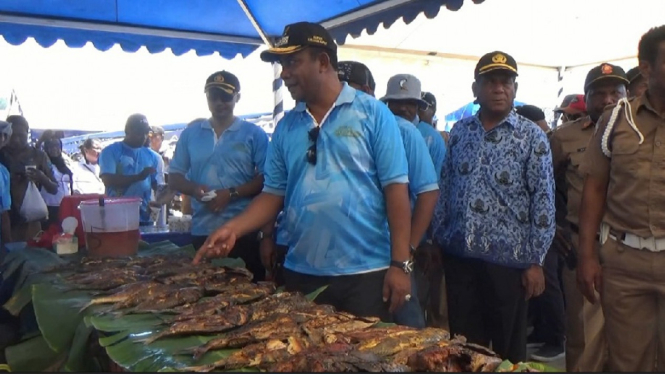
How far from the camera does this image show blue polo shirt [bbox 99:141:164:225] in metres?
6.27

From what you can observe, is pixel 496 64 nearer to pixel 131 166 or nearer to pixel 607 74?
pixel 607 74

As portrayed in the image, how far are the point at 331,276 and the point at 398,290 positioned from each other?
328 millimetres

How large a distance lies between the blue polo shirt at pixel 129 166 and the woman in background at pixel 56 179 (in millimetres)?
678

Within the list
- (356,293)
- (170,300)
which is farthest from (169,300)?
(356,293)

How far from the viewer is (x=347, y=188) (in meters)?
2.72

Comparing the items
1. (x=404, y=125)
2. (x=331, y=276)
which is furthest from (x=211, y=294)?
(x=404, y=125)

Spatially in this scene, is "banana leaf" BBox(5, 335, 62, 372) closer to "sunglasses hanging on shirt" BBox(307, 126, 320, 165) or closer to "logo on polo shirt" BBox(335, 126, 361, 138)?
"sunglasses hanging on shirt" BBox(307, 126, 320, 165)

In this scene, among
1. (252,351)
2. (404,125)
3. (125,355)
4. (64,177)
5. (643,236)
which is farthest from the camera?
(64,177)

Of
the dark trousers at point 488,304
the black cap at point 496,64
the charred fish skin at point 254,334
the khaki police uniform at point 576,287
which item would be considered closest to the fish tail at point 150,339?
the charred fish skin at point 254,334

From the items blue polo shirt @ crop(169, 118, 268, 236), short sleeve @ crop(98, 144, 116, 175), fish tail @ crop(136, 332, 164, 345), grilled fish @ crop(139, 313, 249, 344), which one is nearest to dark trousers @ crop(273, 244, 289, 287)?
blue polo shirt @ crop(169, 118, 268, 236)

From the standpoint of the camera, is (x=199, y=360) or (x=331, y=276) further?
(x=331, y=276)

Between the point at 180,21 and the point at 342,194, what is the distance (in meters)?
4.15

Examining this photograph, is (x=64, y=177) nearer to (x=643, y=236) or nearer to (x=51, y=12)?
(x=51, y=12)

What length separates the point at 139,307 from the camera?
2.42 metres
